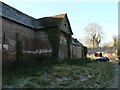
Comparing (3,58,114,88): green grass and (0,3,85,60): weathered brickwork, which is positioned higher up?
(0,3,85,60): weathered brickwork

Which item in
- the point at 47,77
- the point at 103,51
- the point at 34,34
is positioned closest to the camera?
the point at 47,77

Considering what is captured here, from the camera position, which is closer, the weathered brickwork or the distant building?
the weathered brickwork

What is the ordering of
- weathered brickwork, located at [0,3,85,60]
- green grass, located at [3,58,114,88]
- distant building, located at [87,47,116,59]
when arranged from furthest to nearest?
distant building, located at [87,47,116,59] → weathered brickwork, located at [0,3,85,60] → green grass, located at [3,58,114,88]

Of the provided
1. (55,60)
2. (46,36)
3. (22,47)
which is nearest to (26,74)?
(22,47)

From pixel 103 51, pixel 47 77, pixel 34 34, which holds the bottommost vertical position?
pixel 47 77

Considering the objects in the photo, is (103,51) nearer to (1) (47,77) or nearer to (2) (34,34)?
(2) (34,34)

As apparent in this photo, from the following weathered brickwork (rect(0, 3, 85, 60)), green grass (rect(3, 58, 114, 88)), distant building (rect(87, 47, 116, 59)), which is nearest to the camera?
green grass (rect(3, 58, 114, 88))

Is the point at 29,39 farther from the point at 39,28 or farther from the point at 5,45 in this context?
the point at 5,45

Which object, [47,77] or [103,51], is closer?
[47,77]

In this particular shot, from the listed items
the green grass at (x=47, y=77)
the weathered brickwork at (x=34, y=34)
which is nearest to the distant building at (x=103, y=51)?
the weathered brickwork at (x=34, y=34)

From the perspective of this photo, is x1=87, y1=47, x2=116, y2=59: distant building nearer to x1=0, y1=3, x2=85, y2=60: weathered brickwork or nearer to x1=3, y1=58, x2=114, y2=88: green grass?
x1=0, y1=3, x2=85, y2=60: weathered brickwork

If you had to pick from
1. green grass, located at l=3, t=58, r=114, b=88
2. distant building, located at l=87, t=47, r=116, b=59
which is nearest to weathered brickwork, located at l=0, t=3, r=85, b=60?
green grass, located at l=3, t=58, r=114, b=88

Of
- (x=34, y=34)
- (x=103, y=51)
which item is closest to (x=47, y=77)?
(x=34, y=34)

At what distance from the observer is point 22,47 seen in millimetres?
23938
